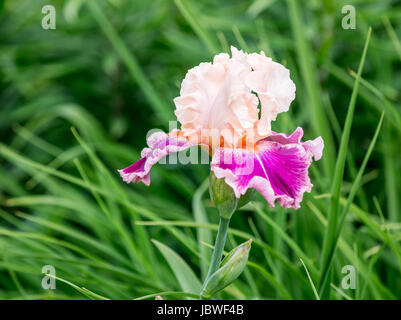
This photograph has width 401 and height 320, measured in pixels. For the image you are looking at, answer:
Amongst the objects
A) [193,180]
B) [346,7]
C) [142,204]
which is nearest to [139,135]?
[193,180]

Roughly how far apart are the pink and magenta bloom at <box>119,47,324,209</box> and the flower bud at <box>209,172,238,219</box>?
0.02 meters

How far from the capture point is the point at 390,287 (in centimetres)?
69

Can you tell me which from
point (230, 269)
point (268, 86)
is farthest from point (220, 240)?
point (268, 86)

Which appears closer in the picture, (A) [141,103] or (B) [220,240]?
(B) [220,240]

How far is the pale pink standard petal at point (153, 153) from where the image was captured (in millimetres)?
372

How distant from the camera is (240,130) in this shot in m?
0.39

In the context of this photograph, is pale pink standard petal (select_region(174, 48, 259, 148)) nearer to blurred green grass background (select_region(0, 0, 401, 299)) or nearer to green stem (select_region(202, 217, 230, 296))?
green stem (select_region(202, 217, 230, 296))

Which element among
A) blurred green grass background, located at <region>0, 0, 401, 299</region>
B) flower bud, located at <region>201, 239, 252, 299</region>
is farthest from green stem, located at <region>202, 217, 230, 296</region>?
blurred green grass background, located at <region>0, 0, 401, 299</region>

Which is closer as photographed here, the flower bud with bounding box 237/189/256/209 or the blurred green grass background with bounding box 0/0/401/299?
the flower bud with bounding box 237/189/256/209

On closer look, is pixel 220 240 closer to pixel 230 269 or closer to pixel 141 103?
pixel 230 269

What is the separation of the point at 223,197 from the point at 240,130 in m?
0.05

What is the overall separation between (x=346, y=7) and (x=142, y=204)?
456mm

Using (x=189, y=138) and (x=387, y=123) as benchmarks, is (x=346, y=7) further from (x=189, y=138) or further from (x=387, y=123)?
(x=189, y=138)

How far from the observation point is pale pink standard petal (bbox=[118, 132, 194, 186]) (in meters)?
0.37
